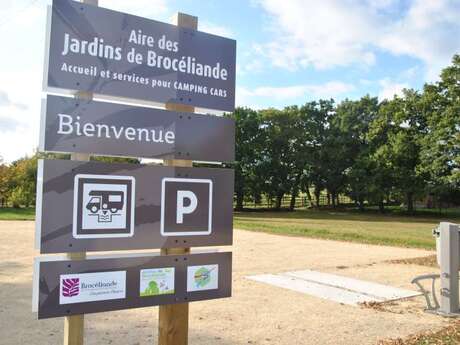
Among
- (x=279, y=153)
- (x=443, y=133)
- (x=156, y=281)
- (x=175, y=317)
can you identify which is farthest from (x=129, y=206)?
(x=279, y=153)

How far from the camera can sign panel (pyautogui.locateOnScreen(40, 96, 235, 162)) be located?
277 centimetres

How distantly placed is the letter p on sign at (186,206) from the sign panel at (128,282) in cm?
18

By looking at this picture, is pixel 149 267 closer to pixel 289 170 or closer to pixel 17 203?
pixel 17 203

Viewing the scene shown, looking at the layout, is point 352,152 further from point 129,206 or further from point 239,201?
point 129,206

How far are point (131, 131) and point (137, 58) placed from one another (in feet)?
1.56

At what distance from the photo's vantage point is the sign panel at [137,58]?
9.18 ft

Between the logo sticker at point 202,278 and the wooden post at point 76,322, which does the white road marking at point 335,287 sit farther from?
the wooden post at point 76,322

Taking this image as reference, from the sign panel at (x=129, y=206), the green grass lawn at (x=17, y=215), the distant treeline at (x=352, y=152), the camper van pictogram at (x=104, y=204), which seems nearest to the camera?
the sign panel at (x=129, y=206)

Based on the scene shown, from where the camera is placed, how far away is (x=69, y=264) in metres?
2.77

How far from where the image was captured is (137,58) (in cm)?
304

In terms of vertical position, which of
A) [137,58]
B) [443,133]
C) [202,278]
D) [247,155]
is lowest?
[202,278]

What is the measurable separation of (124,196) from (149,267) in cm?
49

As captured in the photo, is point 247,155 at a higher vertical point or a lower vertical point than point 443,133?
lower

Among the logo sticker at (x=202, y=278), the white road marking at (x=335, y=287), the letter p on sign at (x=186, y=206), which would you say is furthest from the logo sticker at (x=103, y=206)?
the white road marking at (x=335, y=287)
